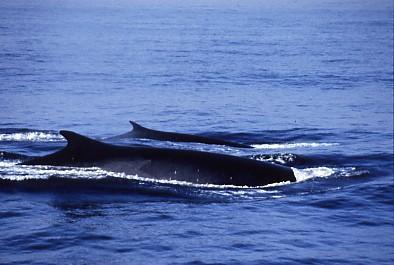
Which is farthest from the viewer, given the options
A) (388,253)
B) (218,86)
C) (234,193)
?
(218,86)

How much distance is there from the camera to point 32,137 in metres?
19.7

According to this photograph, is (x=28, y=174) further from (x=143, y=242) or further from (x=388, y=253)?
(x=388, y=253)

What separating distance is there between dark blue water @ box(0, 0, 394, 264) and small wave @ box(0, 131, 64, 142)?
25 mm

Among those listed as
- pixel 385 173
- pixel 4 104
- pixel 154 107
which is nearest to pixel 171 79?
pixel 154 107

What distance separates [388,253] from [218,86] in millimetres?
24121

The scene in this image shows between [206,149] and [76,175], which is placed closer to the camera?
[76,175]

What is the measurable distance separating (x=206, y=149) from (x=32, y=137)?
13.9 ft

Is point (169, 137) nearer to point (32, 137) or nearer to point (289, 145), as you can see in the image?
point (289, 145)

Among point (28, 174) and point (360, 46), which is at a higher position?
point (360, 46)

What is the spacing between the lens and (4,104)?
87.5 feet

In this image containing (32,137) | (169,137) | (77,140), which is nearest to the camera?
(77,140)

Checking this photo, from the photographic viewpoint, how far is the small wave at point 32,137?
63.3ft

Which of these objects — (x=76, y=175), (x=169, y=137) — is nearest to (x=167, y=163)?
(x=76, y=175)

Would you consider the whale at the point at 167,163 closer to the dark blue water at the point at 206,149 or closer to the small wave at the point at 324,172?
the dark blue water at the point at 206,149
